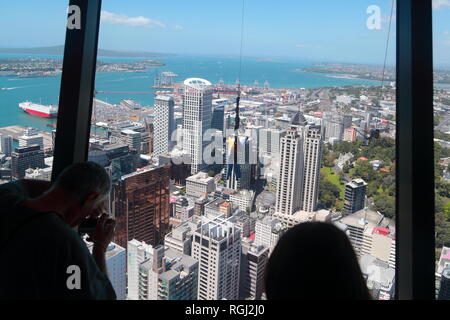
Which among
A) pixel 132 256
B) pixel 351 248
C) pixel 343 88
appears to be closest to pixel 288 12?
pixel 343 88

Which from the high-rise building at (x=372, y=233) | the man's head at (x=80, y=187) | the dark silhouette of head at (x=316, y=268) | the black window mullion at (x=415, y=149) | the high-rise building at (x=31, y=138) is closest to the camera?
the dark silhouette of head at (x=316, y=268)

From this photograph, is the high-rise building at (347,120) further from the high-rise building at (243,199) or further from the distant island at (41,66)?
the distant island at (41,66)

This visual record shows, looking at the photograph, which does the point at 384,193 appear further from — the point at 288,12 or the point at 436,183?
the point at 288,12

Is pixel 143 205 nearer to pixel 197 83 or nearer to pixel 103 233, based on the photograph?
pixel 103 233

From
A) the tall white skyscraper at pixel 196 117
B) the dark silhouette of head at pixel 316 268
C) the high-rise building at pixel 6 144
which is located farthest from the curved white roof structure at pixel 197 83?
the dark silhouette of head at pixel 316 268

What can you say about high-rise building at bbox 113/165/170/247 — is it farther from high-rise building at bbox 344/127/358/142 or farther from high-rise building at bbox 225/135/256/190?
high-rise building at bbox 344/127/358/142

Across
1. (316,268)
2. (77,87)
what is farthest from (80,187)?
(316,268)

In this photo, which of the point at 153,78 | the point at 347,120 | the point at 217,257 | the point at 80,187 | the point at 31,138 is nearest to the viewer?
the point at 80,187
